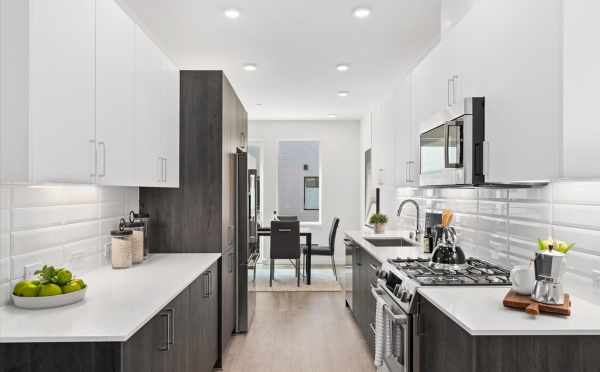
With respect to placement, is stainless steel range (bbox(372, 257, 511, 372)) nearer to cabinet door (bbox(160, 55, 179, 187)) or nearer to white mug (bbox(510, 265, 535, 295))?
white mug (bbox(510, 265, 535, 295))

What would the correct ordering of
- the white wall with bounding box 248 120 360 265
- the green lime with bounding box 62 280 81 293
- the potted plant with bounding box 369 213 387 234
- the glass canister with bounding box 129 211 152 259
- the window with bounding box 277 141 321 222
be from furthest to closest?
the window with bounding box 277 141 321 222 → the white wall with bounding box 248 120 360 265 → the potted plant with bounding box 369 213 387 234 → the glass canister with bounding box 129 211 152 259 → the green lime with bounding box 62 280 81 293

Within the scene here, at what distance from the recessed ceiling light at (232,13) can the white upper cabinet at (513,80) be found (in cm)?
157

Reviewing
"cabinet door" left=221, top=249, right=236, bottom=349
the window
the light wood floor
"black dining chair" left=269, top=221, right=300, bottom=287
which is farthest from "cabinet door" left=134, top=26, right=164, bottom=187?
the window

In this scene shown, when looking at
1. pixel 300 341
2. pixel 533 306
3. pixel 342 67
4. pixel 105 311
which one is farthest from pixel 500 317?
pixel 342 67

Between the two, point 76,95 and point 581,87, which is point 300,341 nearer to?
point 76,95

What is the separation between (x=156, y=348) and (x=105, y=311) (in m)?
0.28

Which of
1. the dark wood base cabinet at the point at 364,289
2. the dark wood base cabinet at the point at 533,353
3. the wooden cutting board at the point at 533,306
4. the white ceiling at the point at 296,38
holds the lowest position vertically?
the dark wood base cabinet at the point at 364,289

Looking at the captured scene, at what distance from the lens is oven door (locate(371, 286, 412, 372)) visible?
2098mm

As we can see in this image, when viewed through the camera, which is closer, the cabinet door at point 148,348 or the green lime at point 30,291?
the cabinet door at point 148,348

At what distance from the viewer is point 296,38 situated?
11.8 feet

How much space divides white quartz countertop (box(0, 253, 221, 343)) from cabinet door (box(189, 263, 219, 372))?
19cm

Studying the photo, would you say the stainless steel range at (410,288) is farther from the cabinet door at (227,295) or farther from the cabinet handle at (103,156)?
the cabinet handle at (103,156)

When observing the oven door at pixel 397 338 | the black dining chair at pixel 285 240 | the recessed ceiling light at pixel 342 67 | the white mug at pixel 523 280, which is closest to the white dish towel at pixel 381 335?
the oven door at pixel 397 338

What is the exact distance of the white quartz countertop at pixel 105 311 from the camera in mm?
1365
